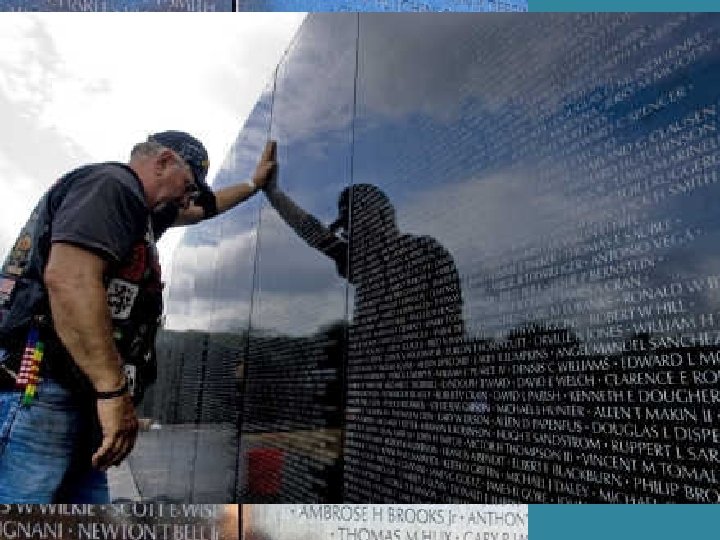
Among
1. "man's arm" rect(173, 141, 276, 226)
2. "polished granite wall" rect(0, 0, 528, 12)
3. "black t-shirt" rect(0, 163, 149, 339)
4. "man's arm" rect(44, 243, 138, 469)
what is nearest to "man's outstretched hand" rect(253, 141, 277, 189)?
"man's arm" rect(173, 141, 276, 226)

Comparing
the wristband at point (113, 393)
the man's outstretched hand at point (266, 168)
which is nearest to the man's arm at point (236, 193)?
the man's outstretched hand at point (266, 168)

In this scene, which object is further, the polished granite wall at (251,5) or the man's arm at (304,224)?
the polished granite wall at (251,5)

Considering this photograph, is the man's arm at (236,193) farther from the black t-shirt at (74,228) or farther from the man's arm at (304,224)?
the black t-shirt at (74,228)

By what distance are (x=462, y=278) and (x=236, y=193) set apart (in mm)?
1068

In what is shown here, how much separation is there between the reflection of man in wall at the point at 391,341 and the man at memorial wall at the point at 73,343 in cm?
79

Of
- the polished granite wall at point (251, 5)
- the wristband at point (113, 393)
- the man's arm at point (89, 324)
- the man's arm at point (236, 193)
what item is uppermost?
the polished granite wall at point (251, 5)

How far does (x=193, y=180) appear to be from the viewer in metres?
2.57

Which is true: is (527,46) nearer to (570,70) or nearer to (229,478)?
(570,70)

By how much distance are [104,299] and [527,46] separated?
5.47 feet

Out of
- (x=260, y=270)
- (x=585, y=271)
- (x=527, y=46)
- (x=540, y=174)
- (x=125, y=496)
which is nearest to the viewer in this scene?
(x=585, y=271)

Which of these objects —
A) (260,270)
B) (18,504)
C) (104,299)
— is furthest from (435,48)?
(18,504)

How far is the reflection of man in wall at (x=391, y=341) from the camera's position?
7.14ft

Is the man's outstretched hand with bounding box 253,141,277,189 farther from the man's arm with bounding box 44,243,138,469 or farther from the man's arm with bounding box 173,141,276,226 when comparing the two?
the man's arm with bounding box 44,243,138,469

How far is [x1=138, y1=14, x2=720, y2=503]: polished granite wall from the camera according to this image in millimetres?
1638
